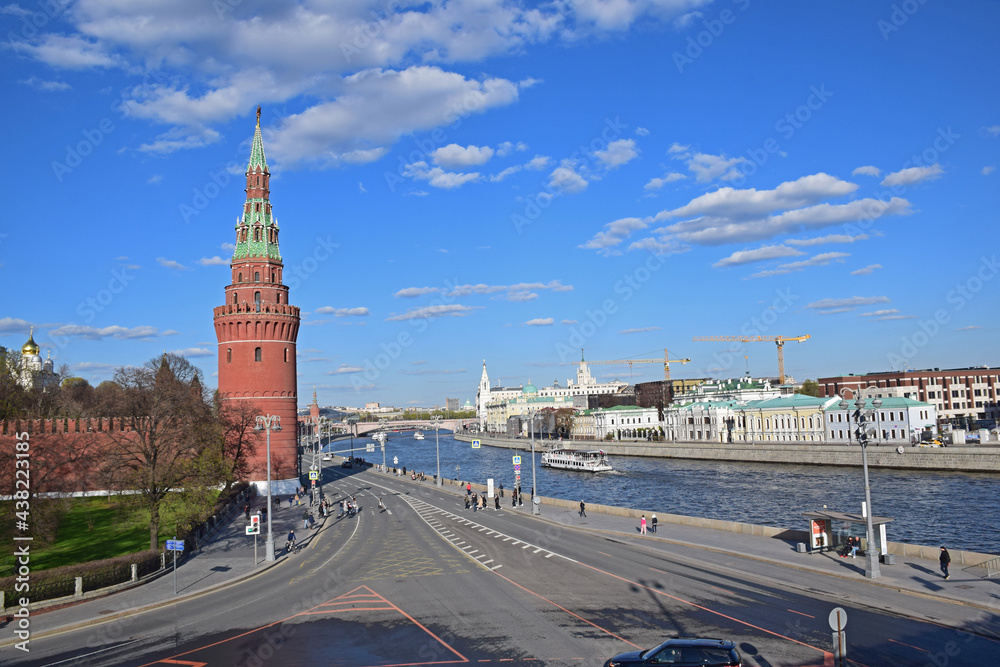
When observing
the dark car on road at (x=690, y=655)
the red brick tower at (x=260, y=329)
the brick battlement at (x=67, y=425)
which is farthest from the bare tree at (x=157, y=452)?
the dark car on road at (x=690, y=655)

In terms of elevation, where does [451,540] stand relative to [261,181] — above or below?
below

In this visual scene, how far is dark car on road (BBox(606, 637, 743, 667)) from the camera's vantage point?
15023 millimetres

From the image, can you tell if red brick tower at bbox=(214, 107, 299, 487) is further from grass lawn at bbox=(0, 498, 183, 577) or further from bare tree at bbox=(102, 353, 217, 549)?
grass lawn at bbox=(0, 498, 183, 577)

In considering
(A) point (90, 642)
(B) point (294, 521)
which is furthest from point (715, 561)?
(B) point (294, 521)

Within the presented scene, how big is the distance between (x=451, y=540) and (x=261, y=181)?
47.7 m

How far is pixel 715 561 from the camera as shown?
30328 mm

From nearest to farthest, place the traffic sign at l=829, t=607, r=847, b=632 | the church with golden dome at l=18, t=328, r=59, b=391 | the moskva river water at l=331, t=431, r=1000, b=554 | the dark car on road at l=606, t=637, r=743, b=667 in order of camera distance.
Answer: the traffic sign at l=829, t=607, r=847, b=632 < the dark car on road at l=606, t=637, r=743, b=667 < the moskva river water at l=331, t=431, r=1000, b=554 < the church with golden dome at l=18, t=328, r=59, b=391

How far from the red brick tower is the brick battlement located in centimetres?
1158

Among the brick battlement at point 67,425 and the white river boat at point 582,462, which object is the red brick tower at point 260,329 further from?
the white river boat at point 582,462

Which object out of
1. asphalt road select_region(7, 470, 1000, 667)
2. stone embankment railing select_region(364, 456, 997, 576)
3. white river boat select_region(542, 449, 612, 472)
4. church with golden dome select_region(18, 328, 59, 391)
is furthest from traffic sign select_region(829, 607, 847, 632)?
church with golden dome select_region(18, 328, 59, 391)

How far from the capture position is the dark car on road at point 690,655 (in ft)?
49.3

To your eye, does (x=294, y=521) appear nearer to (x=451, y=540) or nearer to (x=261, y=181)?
(x=451, y=540)

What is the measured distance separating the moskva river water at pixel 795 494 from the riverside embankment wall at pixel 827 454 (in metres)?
2.07

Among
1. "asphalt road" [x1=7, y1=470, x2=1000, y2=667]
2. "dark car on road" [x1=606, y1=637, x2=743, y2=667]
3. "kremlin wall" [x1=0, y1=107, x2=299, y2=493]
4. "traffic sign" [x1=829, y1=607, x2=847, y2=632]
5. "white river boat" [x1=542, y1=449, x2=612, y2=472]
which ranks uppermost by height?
"kremlin wall" [x1=0, y1=107, x2=299, y2=493]
